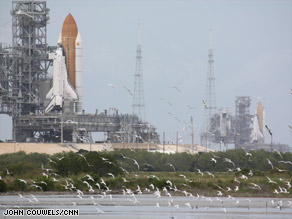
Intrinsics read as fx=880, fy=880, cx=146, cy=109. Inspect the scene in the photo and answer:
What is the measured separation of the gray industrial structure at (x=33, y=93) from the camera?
140 m

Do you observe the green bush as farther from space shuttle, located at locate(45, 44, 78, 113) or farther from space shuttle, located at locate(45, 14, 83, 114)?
space shuttle, located at locate(45, 14, 83, 114)

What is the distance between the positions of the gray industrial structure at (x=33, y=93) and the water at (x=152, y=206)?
228 ft

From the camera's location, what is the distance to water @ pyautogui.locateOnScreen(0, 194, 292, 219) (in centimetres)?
5462

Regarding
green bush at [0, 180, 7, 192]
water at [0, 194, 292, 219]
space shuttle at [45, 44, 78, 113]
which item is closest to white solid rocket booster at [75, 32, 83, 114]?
space shuttle at [45, 44, 78, 113]

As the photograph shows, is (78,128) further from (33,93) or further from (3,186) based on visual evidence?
(3,186)

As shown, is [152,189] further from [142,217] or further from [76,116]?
Result: [76,116]

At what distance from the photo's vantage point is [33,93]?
14325 cm

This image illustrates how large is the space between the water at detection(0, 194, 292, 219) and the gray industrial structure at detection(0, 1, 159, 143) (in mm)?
69483

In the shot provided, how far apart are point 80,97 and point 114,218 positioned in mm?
98119

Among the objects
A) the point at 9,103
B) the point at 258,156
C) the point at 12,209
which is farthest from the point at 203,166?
the point at 12,209

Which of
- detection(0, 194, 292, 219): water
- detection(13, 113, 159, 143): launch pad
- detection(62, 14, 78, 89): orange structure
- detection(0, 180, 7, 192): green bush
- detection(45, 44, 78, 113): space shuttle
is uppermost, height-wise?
detection(62, 14, 78, 89): orange structure
